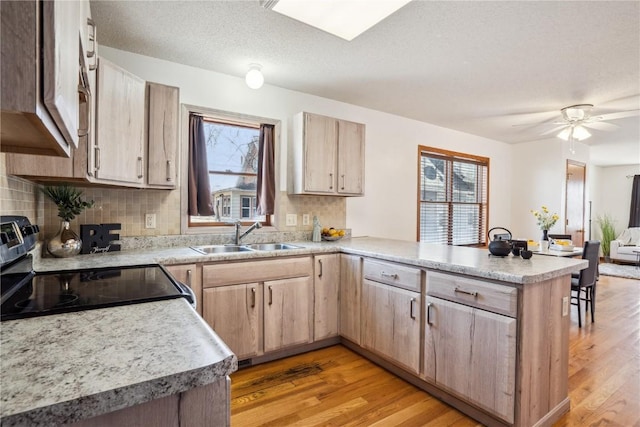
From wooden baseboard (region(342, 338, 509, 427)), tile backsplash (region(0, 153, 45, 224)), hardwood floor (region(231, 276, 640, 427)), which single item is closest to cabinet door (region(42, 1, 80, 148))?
tile backsplash (region(0, 153, 45, 224))

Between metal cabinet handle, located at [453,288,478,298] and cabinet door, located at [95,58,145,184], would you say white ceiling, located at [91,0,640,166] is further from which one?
metal cabinet handle, located at [453,288,478,298]

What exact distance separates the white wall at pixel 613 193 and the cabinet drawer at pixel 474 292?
345 inches

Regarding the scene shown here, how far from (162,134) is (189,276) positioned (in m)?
1.05

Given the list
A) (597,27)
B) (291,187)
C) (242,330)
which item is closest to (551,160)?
(597,27)

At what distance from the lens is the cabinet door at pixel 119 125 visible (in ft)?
6.55

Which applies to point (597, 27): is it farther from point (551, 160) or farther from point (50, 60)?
point (551, 160)

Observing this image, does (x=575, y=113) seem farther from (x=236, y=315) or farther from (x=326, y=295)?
(x=236, y=315)

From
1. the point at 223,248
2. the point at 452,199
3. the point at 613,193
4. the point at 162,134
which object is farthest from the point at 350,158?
the point at 613,193

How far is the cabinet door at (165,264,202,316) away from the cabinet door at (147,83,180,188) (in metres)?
0.65

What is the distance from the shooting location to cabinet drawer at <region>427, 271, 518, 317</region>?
1719mm

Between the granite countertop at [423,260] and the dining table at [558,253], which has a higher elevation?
the granite countertop at [423,260]

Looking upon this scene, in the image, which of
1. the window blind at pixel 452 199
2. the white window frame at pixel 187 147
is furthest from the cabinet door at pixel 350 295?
the window blind at pixel 452 199

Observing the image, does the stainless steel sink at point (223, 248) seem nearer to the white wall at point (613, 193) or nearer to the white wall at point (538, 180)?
the white wall at point (538, 180)

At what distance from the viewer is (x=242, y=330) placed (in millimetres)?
2455
